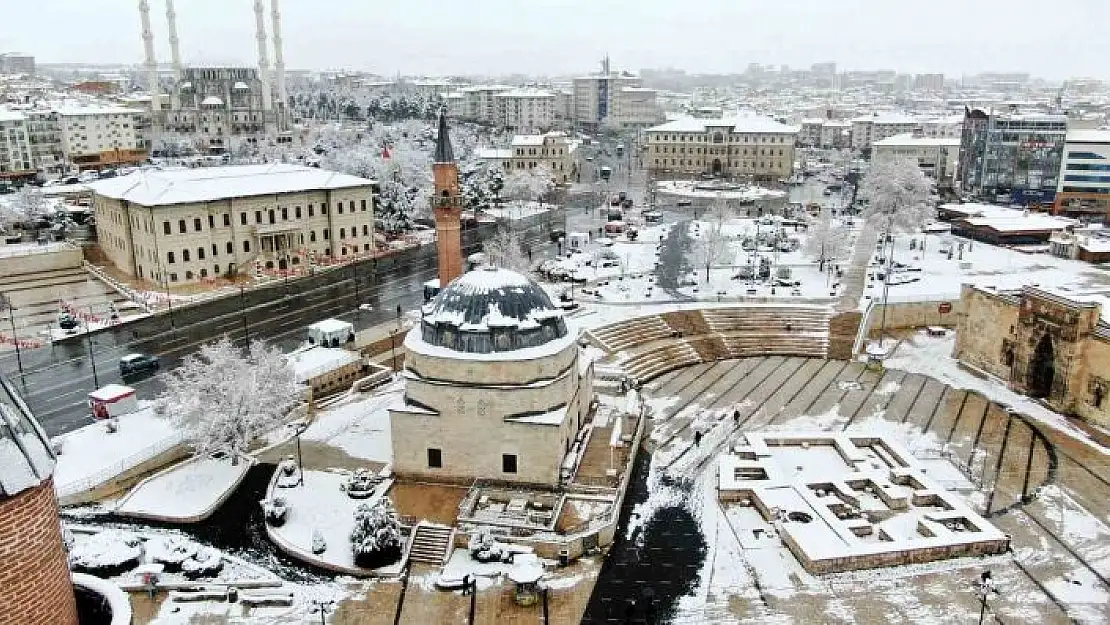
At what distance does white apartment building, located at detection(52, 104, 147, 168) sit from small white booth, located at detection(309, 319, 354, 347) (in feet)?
267

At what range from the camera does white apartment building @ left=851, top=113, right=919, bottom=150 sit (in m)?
146

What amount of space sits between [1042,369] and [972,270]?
2293 cm

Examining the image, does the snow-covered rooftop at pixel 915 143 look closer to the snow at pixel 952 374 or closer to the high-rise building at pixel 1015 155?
the high-rise building at pixel 1015 155

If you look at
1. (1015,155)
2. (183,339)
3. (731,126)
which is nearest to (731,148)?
(731,126)

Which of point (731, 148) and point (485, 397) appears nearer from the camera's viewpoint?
point (485, 397)

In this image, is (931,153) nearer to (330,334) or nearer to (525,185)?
(525,185)

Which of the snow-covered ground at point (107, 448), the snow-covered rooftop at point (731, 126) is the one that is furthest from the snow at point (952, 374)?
the snow-covered rooftop at point (731, 126)

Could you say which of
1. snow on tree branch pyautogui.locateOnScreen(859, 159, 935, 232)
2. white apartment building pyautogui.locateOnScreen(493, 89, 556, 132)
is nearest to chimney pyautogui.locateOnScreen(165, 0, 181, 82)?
white apartment building pyautogui.locateOnScreen(493, 89, 556, 132)

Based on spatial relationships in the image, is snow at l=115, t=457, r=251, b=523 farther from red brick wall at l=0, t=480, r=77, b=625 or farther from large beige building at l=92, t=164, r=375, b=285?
large beige building at l=92, t=164, r=375, b=285

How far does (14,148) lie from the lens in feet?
318

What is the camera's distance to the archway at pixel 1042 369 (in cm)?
3878

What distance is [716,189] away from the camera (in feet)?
347

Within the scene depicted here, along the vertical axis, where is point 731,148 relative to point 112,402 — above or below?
above

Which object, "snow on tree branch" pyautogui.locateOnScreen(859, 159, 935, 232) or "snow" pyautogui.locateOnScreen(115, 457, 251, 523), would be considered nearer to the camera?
"snow" pyautogui.locateOnScreen(115, 457, 251, 523)
